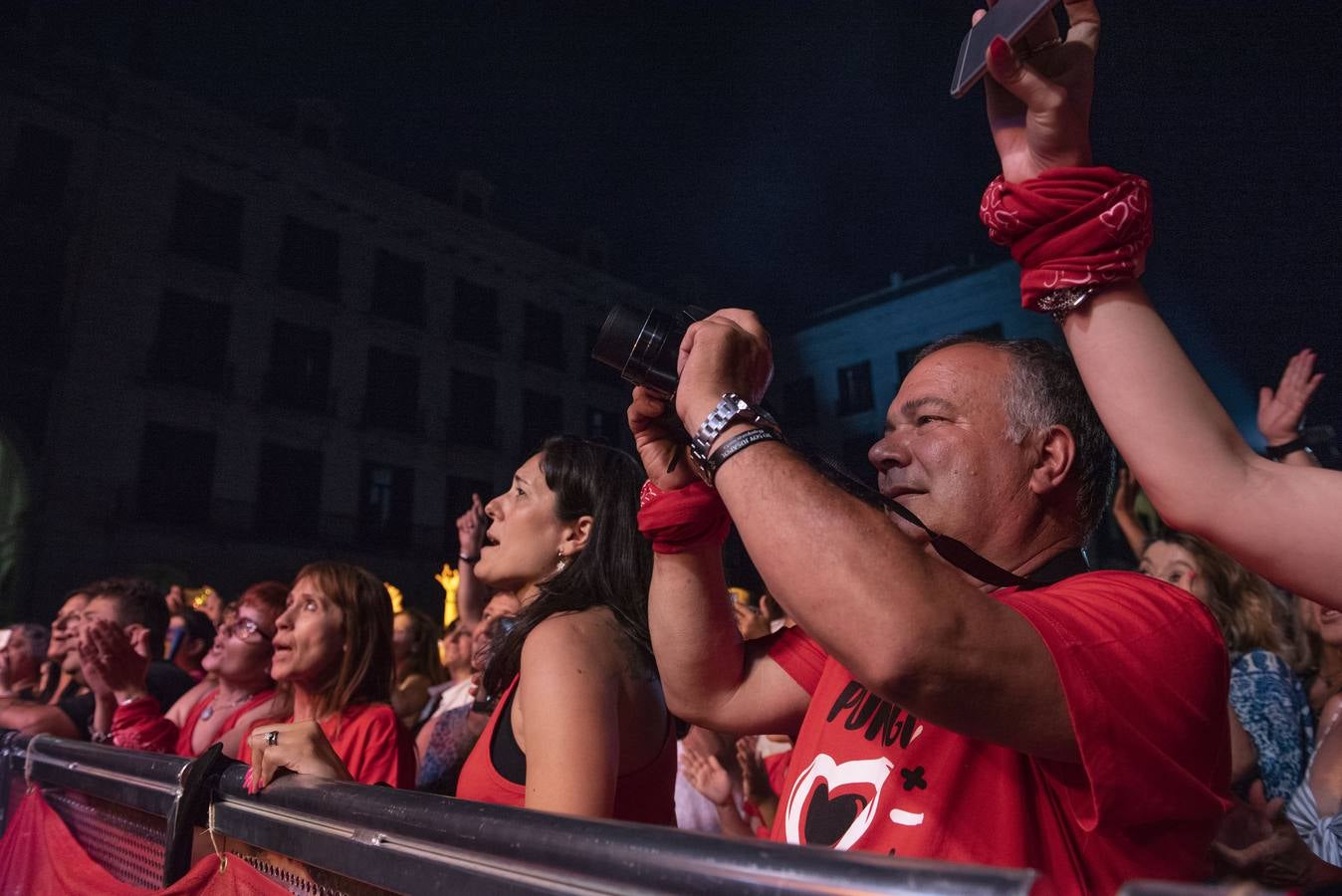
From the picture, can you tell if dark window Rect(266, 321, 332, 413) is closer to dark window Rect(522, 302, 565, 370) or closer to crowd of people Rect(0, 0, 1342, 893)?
dark window Rect(522, 302, 565, 370)

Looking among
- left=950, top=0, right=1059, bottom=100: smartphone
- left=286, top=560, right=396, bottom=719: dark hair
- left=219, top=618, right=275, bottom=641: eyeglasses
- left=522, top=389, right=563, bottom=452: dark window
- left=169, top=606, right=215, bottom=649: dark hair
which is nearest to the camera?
left=950, top=0, right=1059, bottom=100: smartphone

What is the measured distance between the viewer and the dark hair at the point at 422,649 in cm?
536

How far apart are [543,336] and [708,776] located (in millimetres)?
18883

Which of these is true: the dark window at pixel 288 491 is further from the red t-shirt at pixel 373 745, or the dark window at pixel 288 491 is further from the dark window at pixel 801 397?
the red t-shirt at pixel 373 745

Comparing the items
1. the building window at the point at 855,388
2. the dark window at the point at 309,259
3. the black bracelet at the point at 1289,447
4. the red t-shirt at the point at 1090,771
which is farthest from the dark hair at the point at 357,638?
the building window at the point at 855,388

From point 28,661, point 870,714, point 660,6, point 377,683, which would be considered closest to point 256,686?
point 377,683

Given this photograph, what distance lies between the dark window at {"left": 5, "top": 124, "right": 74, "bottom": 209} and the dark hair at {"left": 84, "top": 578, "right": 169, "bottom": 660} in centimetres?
1347

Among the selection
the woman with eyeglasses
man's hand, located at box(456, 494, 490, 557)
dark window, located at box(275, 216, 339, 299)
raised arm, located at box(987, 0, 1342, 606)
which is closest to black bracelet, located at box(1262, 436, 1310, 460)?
raised arm, located at box(987, 0, 1342, 606)

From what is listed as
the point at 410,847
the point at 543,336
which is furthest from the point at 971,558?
the point at 543,336

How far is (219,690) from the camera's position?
3445 mm

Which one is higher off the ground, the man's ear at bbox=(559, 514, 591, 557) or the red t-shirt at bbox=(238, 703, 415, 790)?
the man's ear at bbox=(559, 514, 591, 557)

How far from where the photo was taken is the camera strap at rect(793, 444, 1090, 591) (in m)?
0.99

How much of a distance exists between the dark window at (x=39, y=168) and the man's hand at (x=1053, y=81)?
17.3 m

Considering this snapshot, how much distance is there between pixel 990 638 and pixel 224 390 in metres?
17.3
